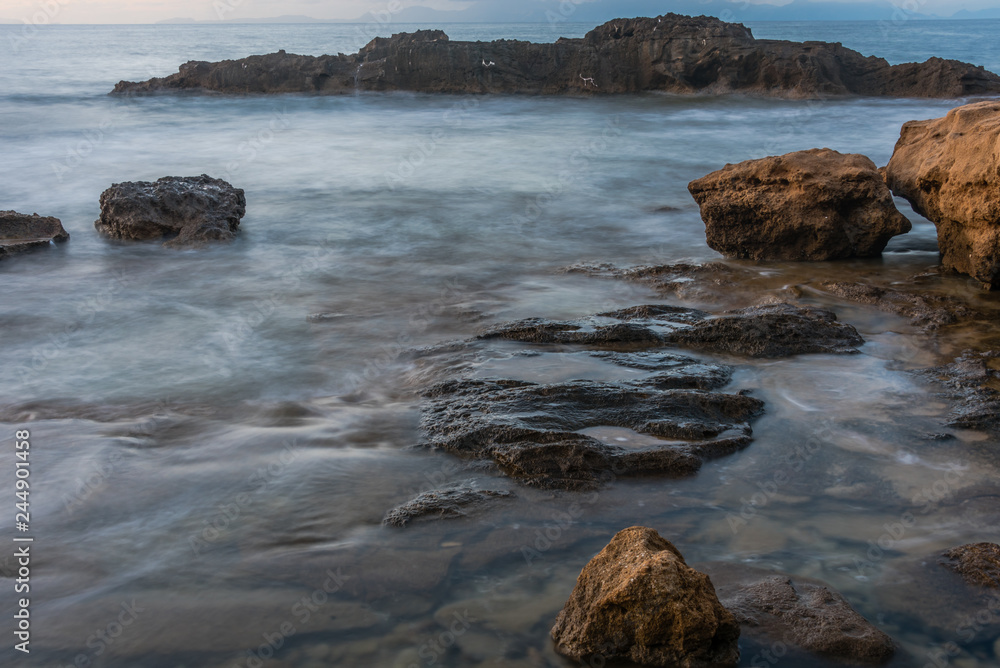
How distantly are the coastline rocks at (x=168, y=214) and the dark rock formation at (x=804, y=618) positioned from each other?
7593 mm

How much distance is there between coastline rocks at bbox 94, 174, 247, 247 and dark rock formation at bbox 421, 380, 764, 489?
533 cm

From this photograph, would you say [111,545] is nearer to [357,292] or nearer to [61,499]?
[61,499]

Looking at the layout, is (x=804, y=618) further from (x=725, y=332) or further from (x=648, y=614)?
(x=725, y=332)

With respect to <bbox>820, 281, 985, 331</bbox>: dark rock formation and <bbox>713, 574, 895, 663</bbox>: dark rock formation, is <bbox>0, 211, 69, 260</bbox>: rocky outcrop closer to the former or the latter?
<bbox>820, 281, 985, 331</bbox>: dark rock formation

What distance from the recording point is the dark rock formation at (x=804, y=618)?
2.65m

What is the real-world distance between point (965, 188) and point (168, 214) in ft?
27.1

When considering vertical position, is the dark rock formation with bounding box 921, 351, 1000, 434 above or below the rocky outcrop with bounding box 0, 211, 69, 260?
below

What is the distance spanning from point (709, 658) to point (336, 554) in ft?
5.21

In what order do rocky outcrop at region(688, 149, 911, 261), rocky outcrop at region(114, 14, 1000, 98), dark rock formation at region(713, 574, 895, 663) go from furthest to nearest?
rocky outcrop at region(114, 14, 1000, 98)
rocky outcrop at region(688, 149, 911, 261)
dark rock formation at region(713, 574, 895, 663)

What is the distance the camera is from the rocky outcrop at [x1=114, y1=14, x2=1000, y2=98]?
23.5m

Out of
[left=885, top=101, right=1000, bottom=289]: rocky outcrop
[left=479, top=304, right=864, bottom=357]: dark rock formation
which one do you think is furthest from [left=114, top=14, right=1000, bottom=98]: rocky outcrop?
[left=479, top=304, right=864, bottom=357]: dark rock formation

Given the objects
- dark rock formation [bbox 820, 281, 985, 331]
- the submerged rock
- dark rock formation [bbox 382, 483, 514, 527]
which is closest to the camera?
dark rock formation [bbox 382, 483, 514, 527]

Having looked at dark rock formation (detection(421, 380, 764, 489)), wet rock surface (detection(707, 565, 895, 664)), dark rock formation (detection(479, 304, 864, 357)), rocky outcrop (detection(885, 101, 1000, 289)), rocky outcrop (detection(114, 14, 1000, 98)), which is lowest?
wet rock surface (detection(707, 565, 895, 664))

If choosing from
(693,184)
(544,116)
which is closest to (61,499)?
(693,184)
